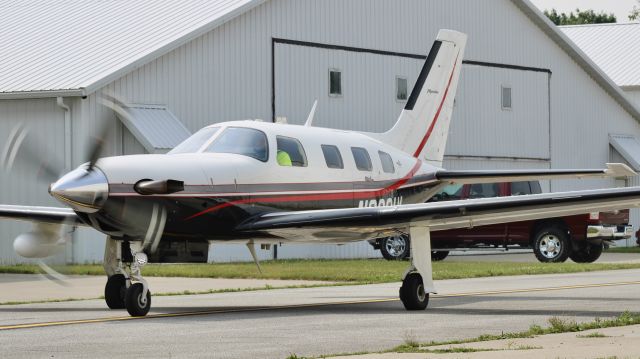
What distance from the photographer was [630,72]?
58812 millimetres

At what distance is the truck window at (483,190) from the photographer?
32031 mm

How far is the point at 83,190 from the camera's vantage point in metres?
15.2

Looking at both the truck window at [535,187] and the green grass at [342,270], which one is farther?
the truck window at [535,187]

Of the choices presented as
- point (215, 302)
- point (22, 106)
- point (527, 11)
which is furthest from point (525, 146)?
point (215, 302)

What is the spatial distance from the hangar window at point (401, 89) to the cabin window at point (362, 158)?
2059 cm

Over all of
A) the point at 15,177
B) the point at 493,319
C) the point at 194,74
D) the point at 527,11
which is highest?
the point at 527,11

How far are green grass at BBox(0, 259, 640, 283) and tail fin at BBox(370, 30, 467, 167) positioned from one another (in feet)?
9.99

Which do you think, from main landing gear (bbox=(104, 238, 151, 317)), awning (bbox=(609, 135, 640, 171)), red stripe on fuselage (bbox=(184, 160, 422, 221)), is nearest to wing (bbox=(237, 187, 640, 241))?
red stripe on fuselage (bbox=(184, 160, 422, 221))

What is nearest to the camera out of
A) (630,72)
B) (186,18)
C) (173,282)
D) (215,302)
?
(215,302)

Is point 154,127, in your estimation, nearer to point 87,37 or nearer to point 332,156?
point 87,37

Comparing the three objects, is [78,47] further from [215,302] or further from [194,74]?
[215,302]

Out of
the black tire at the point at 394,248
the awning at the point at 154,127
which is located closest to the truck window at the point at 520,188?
the black tire at the point at 394,248

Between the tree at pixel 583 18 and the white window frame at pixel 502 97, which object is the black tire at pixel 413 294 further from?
the tree at pixel 583 18

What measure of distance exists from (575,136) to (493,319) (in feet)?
107
